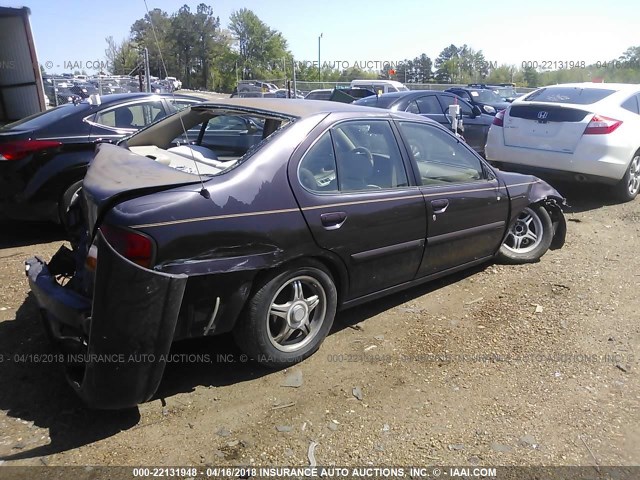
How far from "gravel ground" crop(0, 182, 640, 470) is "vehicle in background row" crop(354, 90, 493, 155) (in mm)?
5485

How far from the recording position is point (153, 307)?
251cm

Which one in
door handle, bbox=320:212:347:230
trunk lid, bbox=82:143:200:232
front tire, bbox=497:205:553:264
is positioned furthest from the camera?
front tire, bbox=497:205:553:264

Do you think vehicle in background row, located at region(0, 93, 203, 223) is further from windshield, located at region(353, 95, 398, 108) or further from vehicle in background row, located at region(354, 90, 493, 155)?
vehicle in background row, located at region(354, 90, 493, 155)

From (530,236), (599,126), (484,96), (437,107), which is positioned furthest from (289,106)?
(484,96)

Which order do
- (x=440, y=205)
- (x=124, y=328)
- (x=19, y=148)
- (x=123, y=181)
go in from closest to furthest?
(x=124, y=328), (x=123, y=181), (x=440, y=205), (x=19, y=148)

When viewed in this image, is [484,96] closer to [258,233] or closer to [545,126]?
[545,126]

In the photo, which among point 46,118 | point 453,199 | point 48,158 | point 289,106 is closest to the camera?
point 289,106

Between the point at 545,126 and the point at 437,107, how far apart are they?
306 centimetres

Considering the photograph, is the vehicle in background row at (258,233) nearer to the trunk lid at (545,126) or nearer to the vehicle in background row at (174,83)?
the trunk lid at (545,126)

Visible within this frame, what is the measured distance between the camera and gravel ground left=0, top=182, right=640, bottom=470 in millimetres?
2633

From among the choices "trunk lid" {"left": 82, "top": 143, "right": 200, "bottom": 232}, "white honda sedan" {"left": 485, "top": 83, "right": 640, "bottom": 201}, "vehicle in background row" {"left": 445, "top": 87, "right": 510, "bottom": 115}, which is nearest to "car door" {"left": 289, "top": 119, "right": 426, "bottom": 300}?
"trunk lid" {"left": 82, "top": 143, "right": 200, "bottom": 232}

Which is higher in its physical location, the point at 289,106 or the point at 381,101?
the point at 289,106

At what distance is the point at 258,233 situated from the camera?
9.62 feet

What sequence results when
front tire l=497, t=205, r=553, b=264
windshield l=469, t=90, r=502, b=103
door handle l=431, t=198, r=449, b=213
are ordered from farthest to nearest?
1. windshield l=469, t=90, r=502, b=103
2. front tire l=497, t=205, r=553, b=264
3. door handle l=431, t=198, r=449, b=213
